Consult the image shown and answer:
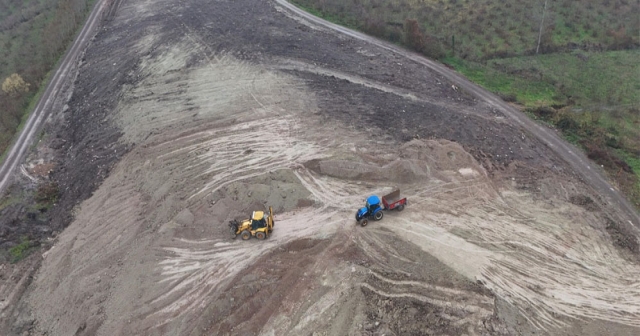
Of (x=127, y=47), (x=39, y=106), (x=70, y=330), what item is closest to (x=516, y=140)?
(x=70, y=330)

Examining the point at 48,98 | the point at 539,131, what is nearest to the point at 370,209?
the point at 539,131

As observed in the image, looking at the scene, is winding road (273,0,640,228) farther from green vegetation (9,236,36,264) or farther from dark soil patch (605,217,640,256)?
green vegetation (9,236,36,264)

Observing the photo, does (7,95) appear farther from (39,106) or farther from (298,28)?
(298,28)

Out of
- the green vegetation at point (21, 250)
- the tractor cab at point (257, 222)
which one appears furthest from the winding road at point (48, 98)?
the tractor cab at point (257, 222)

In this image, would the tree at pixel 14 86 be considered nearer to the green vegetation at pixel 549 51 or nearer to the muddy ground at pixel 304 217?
the muddy ground at pixel 304 217

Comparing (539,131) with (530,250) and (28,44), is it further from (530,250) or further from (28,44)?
(28,44)

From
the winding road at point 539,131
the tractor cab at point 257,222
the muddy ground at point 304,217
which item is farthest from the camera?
the winding road at point 539,131
